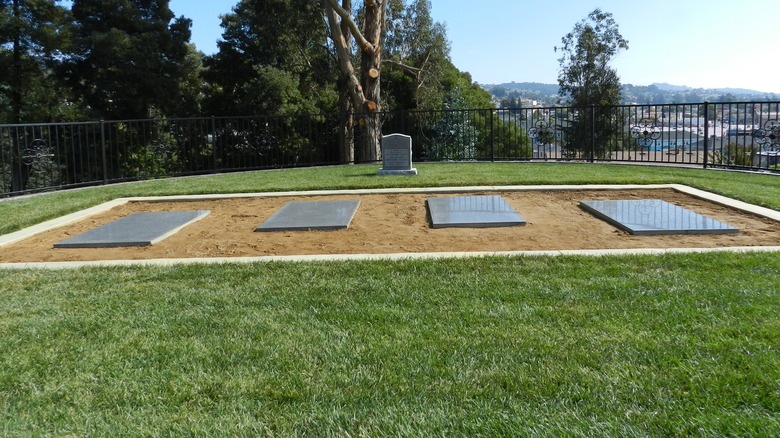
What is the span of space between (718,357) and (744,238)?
3390mm

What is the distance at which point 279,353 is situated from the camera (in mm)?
3232

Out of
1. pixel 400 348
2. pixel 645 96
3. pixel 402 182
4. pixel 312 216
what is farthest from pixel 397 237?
pixel 645 96

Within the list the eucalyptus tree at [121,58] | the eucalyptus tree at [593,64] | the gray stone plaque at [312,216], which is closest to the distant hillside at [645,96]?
the eucalyptus tree at [593,64]

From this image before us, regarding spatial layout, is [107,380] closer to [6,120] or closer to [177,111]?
[6,120]

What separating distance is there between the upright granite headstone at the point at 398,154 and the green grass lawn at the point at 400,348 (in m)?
7.75

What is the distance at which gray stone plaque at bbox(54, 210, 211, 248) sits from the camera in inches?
252

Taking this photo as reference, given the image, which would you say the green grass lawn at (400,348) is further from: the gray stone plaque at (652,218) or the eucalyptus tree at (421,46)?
the eucalyptus tree at (421,46)

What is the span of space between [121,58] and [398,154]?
14.9m

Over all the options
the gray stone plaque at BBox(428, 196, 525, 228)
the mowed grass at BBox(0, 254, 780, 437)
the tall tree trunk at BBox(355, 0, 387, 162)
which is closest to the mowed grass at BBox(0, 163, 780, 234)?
the gray stone plaque at BBox(428, 196, 525, 228)

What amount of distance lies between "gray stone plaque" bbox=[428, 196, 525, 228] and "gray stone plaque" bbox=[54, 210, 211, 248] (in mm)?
3053

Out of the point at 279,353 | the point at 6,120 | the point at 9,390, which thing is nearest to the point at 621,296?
the point at 279,353

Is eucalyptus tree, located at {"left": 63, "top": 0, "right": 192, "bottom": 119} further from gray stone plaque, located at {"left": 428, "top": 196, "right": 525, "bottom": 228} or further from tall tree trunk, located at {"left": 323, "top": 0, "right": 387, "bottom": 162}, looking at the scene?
gray stone plaque, located at {"left": 428, "top": 196, "right": 525, "bottom": 228}

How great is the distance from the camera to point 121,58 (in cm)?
2261

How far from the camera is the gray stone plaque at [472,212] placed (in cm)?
679
